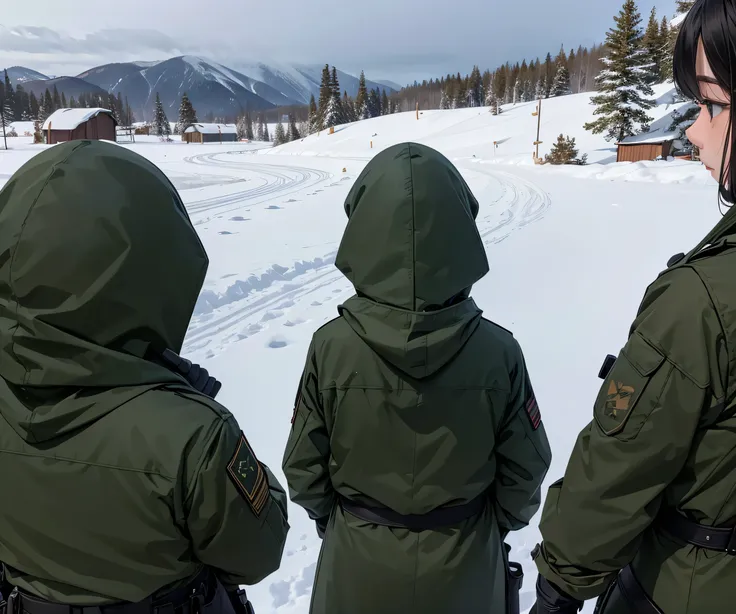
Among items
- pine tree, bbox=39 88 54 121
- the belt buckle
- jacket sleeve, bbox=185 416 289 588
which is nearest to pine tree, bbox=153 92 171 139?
pine tree, bbox=39 88 54 121

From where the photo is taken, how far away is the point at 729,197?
1168mm

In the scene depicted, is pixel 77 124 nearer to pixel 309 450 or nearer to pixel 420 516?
pixel 309 450

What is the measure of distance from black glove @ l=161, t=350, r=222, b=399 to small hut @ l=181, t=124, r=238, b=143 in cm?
8558

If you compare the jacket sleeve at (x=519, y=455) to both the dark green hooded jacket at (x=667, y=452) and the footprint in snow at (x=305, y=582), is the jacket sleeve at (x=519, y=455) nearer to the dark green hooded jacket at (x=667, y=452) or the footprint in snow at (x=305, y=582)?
the dark green hooded jacket at (x=667, y=452)

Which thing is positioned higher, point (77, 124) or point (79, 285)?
point (77, 124)

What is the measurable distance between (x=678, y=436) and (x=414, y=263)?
76 centimetres

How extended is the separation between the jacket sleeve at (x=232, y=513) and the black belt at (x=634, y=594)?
35.9 inches

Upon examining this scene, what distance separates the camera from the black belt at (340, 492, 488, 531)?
5.24 ft

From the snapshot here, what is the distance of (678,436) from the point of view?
1049 mm

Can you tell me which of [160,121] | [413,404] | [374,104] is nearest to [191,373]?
[413,404]

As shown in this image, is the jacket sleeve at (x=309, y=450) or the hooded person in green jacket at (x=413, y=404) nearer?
the hooded person in green jacket at (x=413, y=404)

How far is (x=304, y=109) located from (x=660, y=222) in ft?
465

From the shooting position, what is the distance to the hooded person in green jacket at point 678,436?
3.32 ft

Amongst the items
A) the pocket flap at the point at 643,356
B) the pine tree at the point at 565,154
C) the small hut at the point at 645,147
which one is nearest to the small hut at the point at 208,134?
the pine tree at the point at 565,154
